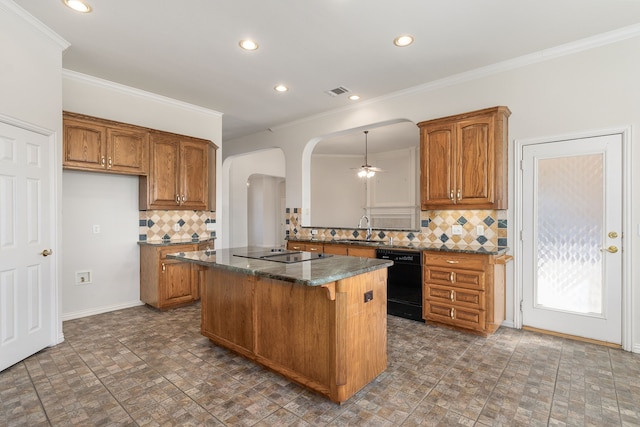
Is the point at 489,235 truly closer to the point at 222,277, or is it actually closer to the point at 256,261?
the point at 256,261

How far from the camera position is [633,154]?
2.94 m

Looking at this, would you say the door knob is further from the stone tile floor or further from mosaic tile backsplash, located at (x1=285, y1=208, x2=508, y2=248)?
mosaic tile backsplash, located at (x1=285, y1=208, x2=508, y2=248)

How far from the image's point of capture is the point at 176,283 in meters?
4.27

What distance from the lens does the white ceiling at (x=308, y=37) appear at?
2648mm

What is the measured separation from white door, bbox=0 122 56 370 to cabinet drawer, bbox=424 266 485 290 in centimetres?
381

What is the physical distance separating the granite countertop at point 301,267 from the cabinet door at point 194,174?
2062 millimetres

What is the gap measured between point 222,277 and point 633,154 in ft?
12.7

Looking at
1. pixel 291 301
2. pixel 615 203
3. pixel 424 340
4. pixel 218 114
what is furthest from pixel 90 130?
pixel 615 203

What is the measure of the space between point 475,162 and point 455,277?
1.28 metres

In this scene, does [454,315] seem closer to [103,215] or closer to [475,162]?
[475,162]

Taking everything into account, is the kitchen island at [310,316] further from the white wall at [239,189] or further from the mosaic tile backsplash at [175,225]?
the white wall at [239,189]

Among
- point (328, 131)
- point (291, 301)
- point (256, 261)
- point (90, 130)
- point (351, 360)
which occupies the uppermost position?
point (328, 131)

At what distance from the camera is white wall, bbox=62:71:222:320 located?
152 inches

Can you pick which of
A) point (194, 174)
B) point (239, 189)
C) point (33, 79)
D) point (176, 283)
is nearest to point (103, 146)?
point (33, 79)
